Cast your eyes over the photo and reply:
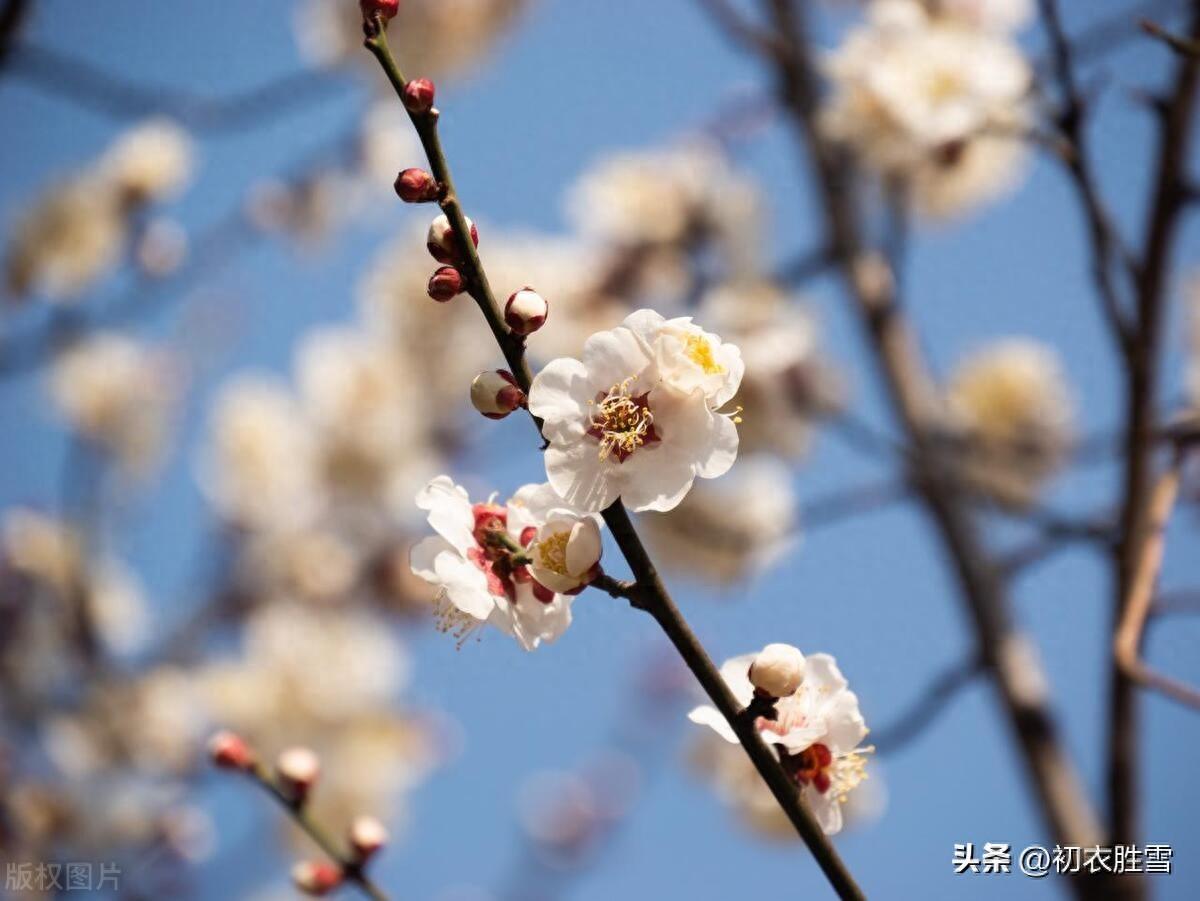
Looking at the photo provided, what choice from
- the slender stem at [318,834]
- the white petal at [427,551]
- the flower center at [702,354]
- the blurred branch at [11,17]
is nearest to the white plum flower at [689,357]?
the flower center at [702,354]

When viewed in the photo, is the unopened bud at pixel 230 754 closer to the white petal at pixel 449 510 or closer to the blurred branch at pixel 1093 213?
the white petal at pixel 449 510

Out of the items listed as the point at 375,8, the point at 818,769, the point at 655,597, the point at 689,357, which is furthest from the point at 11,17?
the point at 818,769

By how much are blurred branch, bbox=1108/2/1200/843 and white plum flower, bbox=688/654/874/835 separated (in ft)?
2.10

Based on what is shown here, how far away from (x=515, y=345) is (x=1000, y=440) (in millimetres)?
2370

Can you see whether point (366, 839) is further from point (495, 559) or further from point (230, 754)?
point (495, 559)

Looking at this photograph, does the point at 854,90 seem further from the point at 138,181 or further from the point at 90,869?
the point at 90,869

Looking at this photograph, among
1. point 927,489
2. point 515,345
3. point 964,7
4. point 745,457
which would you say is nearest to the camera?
point 515,345

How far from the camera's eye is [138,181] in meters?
2.64

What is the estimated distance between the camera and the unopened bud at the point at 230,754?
2.95 feet

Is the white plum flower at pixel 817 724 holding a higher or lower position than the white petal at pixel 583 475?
lower

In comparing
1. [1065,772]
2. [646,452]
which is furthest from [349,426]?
[646,452]

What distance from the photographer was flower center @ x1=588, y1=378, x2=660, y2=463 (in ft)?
2.16

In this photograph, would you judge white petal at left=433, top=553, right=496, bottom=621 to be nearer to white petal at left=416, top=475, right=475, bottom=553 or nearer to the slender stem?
white petal at left=416, top=475, right=475, bottom=553

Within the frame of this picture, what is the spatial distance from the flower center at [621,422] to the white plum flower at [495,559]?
5 centimetres
